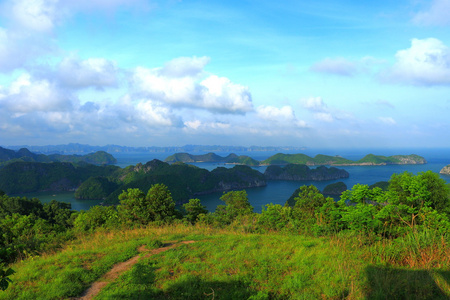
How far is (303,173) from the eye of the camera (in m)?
154

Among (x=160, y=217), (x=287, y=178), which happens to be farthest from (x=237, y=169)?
(x=160, y=217)

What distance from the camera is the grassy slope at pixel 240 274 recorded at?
15.4 feet

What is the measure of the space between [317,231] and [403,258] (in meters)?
2.86

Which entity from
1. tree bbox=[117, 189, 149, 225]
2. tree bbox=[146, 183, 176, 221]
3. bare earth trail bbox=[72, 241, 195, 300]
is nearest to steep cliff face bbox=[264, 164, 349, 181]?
tree bbox=[146, 183, 176, 221]

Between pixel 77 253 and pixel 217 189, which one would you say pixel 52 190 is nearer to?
pixel 217 189

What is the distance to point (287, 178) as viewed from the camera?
514ft

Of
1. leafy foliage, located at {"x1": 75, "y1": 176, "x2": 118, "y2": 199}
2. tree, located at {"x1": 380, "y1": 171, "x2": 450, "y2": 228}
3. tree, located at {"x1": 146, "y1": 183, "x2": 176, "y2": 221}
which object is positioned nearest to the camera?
tree, located at {"x1": 380, "y1": 171, "x2": 450, "y2": 228}

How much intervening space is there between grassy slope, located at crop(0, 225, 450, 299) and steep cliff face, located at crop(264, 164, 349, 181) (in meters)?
153

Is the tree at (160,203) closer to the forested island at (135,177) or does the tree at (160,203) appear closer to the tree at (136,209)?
the tree at (136,209)

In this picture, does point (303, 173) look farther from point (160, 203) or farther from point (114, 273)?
point (114, 273)

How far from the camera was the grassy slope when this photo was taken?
4.69 meters

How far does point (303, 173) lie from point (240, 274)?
157447 mm

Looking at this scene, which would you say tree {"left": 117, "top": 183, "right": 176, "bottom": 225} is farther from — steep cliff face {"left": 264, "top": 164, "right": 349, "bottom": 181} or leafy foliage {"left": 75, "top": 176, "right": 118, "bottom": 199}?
steep cliff face {"left": 264, "top": 164, "right": 349, "bottom": 181}

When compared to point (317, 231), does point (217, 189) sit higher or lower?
lower
